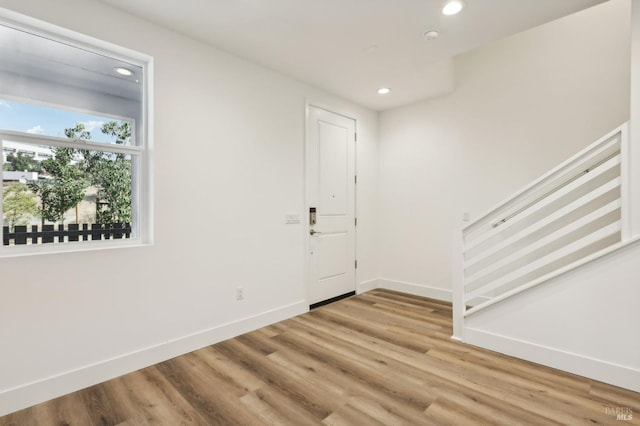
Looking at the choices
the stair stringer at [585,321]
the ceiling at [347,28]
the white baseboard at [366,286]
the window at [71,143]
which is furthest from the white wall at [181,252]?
the stair stringer at [585,321]

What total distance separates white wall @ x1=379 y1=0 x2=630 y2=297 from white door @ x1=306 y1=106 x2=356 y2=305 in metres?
0.76

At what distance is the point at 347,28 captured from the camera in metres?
2.53

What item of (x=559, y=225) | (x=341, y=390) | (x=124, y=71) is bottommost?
(x=341, y=390)

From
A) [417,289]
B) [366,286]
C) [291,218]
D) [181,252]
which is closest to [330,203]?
[291,218]

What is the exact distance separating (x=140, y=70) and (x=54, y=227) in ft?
4.54

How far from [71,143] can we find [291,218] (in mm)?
2055

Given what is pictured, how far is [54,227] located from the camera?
2166 mm

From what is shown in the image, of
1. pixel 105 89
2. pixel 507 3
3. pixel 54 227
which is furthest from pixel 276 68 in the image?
pixel 54 227

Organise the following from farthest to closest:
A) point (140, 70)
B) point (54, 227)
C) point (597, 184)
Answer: point (597, 184), point (140, 70), point (54, 227)

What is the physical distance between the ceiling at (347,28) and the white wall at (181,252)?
0.81 ft

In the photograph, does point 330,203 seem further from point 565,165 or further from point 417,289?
point 565,165

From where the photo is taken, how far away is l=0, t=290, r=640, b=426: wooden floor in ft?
6.01

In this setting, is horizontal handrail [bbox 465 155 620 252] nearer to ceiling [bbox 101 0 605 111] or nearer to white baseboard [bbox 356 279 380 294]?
ceiling [bbox 101 0 605 111]

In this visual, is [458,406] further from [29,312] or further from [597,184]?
[29,312]
